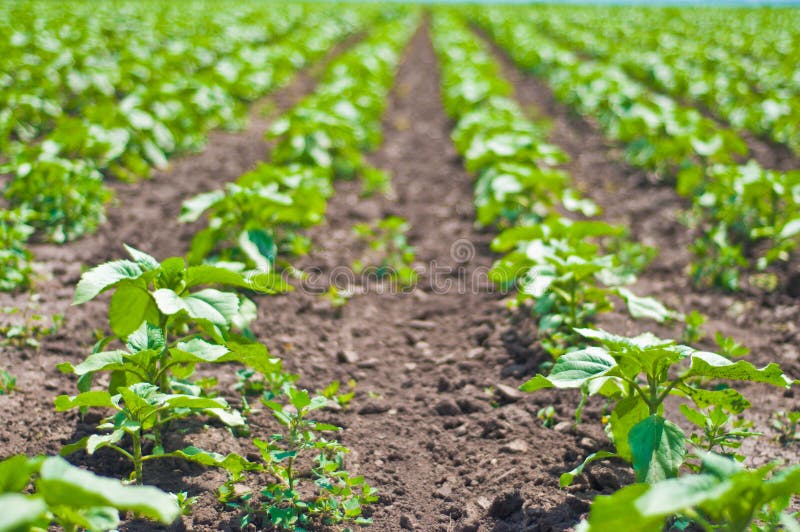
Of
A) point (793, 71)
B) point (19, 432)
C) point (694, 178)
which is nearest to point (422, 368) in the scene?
point (19, 432)

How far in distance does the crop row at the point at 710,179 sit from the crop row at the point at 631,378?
0.95m

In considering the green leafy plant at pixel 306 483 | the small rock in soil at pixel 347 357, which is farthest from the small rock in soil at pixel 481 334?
the green leafy plant at pixel 306 483

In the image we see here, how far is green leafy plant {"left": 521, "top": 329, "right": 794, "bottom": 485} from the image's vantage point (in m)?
2.01

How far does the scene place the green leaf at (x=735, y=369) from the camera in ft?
6.61

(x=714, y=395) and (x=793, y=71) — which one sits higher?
(x=793, y=71)

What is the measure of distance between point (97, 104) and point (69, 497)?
751cm

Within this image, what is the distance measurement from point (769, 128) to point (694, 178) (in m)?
3.14

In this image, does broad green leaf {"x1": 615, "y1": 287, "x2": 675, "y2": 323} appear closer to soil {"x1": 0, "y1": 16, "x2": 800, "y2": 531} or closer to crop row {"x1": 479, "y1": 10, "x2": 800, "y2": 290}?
soil {"x1": 0, "y1": 16, "x2": 800, "y2": 531}

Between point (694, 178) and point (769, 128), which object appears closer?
point (694, 178)

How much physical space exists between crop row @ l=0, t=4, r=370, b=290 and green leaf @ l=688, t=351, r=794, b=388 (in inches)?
142

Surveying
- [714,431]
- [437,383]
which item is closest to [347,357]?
[437,383]

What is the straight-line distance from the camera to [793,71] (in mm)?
10531

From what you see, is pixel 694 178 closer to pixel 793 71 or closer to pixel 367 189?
pixel 367 189

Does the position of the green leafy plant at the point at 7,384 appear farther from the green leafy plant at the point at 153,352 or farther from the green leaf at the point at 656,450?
the green leaf at the point at 656,450
